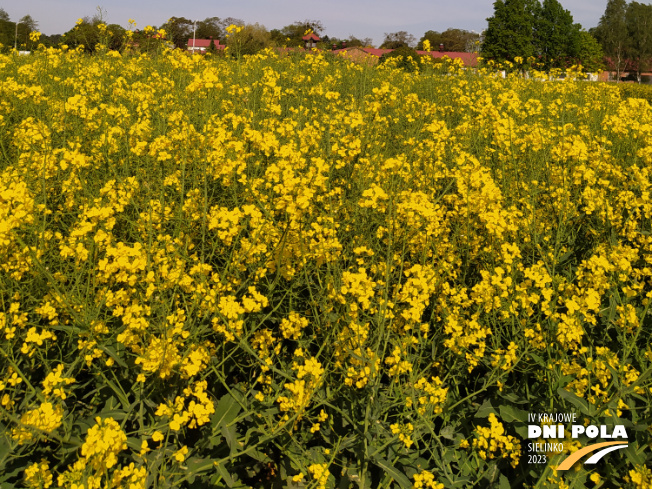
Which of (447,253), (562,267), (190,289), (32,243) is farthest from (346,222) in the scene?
(32,243)

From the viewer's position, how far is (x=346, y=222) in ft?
9.09

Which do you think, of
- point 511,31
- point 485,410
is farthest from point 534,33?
point 485,410

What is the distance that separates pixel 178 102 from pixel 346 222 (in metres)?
2.20

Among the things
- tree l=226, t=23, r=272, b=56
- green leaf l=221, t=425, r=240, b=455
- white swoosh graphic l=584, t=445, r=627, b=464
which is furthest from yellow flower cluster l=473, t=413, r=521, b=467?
tree l=226, t=23, r=272, b=56

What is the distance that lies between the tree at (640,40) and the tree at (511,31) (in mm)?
→ 38456

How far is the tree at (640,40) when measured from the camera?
6988 centimetres

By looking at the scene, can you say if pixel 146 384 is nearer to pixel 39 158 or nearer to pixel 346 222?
pixel 346 222

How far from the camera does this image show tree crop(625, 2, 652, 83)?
6988cm

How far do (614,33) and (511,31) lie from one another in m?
45.6

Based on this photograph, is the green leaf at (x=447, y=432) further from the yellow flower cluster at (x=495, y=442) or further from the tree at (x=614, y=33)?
the tree at (x=614, y=33)

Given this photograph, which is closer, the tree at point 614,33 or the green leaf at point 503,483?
the green leaf at point 503,483

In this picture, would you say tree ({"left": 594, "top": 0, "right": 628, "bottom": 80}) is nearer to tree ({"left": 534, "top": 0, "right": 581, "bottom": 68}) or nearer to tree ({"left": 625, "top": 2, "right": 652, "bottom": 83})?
tree ({"left": 625, "top": 2, "right": 652, "bottom": 83})

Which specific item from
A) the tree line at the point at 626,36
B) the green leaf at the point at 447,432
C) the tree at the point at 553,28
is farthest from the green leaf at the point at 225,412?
the tree line at the point at 626,36

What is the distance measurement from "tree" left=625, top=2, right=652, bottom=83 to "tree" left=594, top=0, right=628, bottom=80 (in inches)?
60.6
